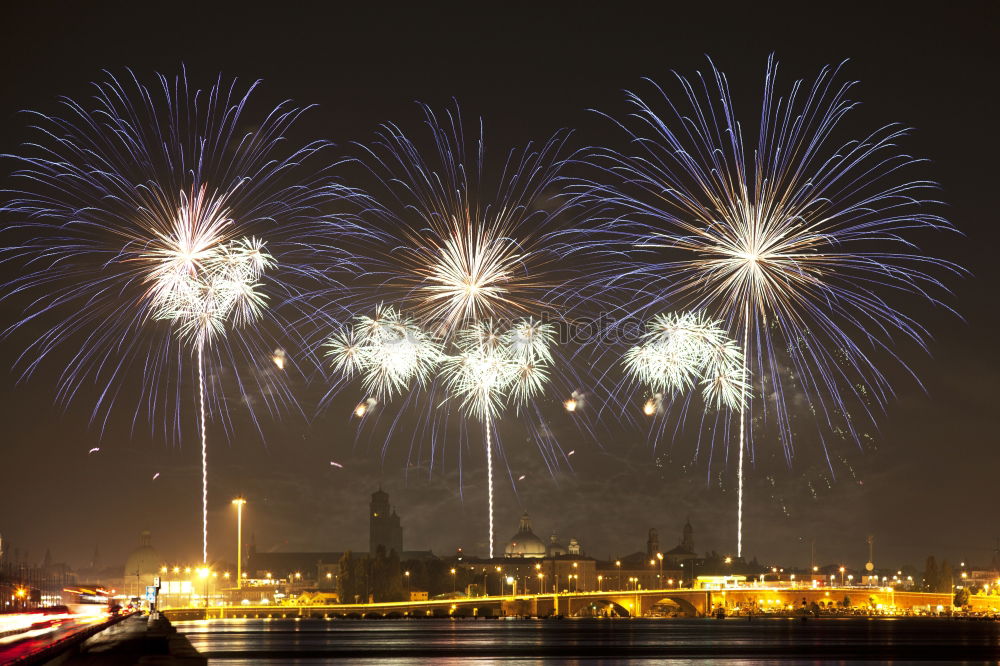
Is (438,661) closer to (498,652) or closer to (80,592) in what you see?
(498,652)

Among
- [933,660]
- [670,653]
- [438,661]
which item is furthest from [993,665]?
[438,661]

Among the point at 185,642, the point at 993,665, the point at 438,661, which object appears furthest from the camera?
the point at 438,661

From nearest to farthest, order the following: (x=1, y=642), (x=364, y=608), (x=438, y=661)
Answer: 1. (x=1, y=642)
2. (x=438, y=661)
3. (x=364, y=608)

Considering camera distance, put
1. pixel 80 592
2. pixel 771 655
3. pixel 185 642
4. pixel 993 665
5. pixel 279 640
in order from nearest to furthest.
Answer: pixel 185 642
pixel 993 665
pixel 771 655
pixel 279 640
pixel 80 592

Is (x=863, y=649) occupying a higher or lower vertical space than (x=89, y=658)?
lower

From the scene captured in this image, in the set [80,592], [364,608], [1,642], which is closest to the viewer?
[1,642]

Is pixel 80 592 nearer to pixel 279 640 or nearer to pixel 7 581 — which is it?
pixel 7 581

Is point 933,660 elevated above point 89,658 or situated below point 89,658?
below

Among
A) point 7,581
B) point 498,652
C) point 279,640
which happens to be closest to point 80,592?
point 7,581

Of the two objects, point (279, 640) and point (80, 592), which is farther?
point (80, 592)
